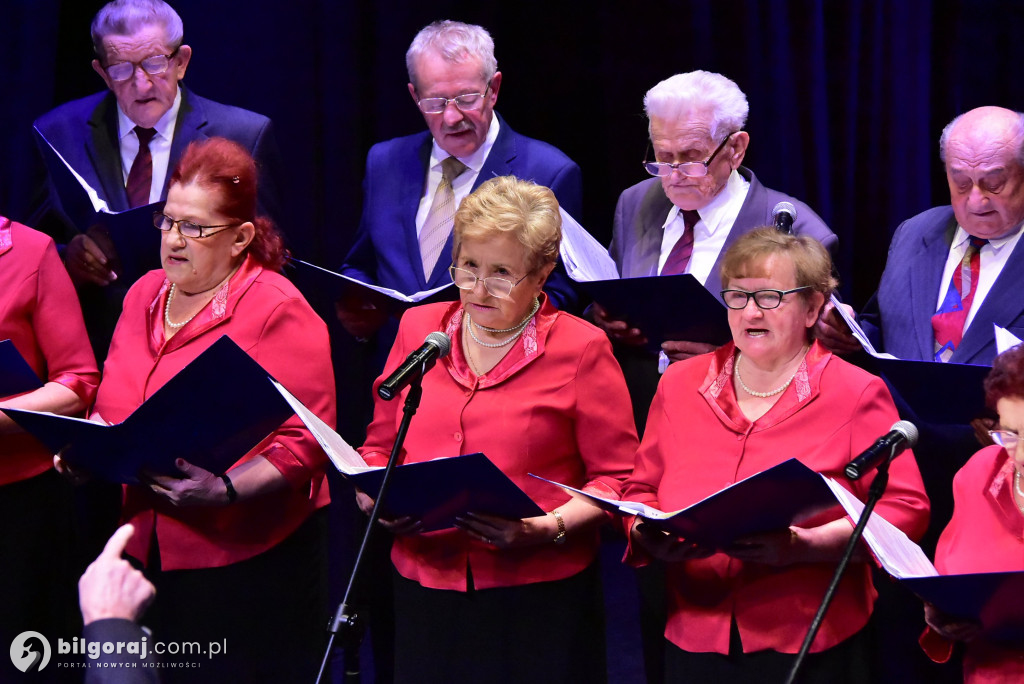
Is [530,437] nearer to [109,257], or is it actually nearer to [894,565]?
[894,565]

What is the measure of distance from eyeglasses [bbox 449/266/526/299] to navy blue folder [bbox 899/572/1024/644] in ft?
3.46

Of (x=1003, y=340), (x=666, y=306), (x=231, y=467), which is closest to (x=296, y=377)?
(x=231, y=467)

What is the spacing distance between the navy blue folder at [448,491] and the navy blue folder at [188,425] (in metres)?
0.32

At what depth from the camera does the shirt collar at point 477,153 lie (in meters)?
3.83

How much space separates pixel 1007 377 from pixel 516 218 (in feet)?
3.59

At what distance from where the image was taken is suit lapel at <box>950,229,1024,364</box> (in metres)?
3.23

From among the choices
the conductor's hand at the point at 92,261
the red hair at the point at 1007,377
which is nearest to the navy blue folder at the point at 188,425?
the conductor's hand at the point at 92,261

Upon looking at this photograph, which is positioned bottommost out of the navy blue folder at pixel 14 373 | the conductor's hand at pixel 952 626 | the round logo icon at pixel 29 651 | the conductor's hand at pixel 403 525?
the round logo icon at pixel 29 651

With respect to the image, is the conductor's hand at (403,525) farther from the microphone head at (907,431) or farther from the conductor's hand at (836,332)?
the conductor's hand at (836,332)

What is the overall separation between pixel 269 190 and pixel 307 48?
146 centimetres

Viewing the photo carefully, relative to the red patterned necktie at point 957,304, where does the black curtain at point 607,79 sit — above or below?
above

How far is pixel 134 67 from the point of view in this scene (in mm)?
3857

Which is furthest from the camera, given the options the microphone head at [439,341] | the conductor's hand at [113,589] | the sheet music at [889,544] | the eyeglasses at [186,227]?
the eyeglasses at [186,227]

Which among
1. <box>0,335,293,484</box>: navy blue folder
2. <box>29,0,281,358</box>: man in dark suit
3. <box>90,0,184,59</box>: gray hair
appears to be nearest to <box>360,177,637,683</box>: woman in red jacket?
<box>0,335,293,484</box>: navy blue folder
